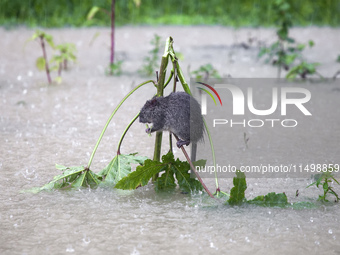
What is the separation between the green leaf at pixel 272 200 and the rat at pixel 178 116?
368 mm

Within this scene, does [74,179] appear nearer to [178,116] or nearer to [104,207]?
[104,207]

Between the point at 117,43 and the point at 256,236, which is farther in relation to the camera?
the point at 117,43

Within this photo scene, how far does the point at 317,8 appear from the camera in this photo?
8016mm

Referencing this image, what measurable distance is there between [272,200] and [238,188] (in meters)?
0.14

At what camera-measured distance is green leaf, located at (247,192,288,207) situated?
207 cm

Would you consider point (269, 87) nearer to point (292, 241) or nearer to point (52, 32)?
point (292, 241)

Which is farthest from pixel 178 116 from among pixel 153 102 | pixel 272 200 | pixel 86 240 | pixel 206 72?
pixel 206 72

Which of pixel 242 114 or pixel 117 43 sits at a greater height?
pixel 117 43

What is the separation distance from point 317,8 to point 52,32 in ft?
13.1

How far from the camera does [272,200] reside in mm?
2074

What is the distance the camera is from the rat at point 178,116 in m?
2.21

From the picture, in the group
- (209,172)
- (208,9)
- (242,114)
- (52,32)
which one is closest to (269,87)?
(242,114)

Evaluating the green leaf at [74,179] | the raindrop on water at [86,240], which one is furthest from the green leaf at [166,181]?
the raindrop on water at [86,240]

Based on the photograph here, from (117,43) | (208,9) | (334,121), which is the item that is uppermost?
(208,9)
